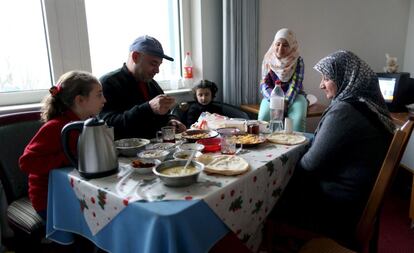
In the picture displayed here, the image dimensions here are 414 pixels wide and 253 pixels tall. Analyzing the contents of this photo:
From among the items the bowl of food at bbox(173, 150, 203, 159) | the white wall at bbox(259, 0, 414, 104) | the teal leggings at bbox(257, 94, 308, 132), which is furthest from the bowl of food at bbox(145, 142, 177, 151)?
the white wall at bbox(259, 0, 414, 104)

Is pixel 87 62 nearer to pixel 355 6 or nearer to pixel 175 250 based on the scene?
pixel 175 250

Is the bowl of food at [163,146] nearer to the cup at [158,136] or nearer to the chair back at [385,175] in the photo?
the cup at [158,136]

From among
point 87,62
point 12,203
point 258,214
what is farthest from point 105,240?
point 87,62

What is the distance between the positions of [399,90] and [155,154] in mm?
2541

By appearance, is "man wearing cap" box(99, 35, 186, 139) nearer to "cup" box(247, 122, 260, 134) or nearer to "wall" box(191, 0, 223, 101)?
"cup" box(247, 122, 260, 134)

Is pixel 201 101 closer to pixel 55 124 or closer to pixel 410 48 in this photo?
pixel 55 124

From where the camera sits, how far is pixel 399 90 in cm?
274

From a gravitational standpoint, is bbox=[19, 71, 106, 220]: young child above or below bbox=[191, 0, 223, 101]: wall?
below

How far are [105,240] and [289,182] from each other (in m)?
0.90

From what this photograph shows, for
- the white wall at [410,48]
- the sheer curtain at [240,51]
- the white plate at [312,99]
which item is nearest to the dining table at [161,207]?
the sheer curtain at [240,51]

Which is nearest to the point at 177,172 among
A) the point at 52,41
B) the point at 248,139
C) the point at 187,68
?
the point at 248,139

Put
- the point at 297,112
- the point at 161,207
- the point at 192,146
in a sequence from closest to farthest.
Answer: the point at 161,207, the point at 192,146, the point at 297,112

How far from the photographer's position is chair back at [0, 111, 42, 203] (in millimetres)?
1492

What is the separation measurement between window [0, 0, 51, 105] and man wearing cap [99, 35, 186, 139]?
0.71 metres
